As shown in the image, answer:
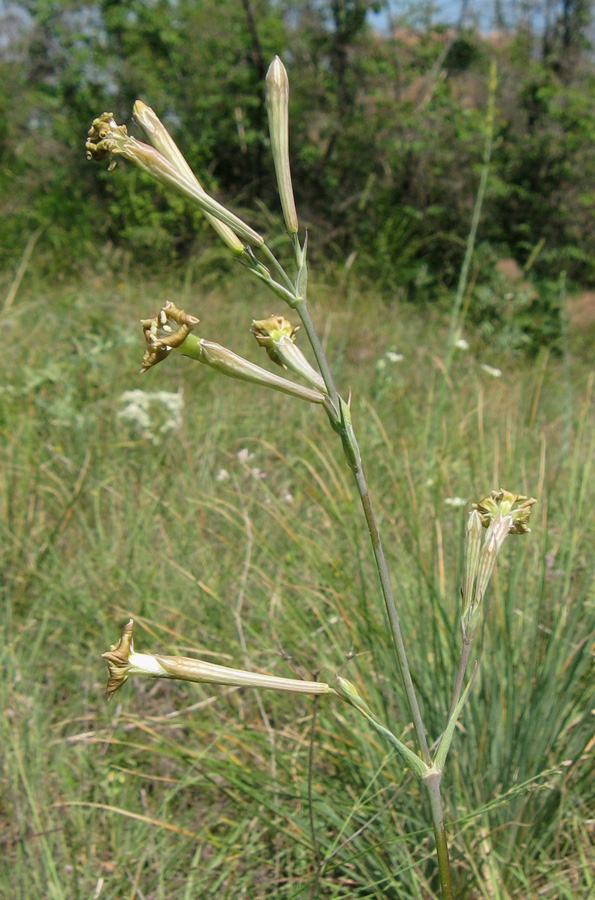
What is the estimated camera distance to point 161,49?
6.60 metres

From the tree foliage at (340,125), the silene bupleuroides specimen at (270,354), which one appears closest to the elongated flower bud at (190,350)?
the silene bupleuroides specimen at (270,354)

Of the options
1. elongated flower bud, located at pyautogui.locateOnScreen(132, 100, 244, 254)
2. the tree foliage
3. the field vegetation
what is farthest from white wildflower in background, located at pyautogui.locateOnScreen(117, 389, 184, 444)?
the tree foliage

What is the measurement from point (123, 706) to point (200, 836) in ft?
1.55

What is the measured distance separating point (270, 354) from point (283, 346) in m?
0.02

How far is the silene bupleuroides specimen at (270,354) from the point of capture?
0.63 m

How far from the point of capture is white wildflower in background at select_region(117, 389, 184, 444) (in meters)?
2.53

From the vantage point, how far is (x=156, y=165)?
625 millimetres

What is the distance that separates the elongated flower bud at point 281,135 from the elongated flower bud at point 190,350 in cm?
13

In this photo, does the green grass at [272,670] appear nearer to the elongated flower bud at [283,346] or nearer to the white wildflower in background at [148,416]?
the white wildflower in background at [148,416]

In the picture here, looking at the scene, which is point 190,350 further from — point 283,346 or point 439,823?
point 439,823

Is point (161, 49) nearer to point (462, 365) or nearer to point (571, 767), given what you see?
point (462, 365)

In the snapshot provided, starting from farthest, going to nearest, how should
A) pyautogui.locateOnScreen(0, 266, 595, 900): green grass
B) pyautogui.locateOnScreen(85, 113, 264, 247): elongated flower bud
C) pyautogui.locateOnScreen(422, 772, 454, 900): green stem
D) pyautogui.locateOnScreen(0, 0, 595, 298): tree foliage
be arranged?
pyautogui.locateOnScreen(0, 0, 595, 298): tree foliage, pyautogui.locateOnScreen(0, 266, 595, 900): green grass, pyautogui.locateOnScreen(422, 772, 454, 900): green stem, pyautogui.locateOnScreen(85, 113, 264, 247): elongated flower bud

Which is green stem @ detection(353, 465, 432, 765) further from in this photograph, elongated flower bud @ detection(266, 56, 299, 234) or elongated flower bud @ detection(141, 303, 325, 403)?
elongated flower bud @ detection(266, 56, 299, 234)

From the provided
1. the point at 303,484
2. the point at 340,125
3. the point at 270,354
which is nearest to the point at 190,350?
the point at 270,354
